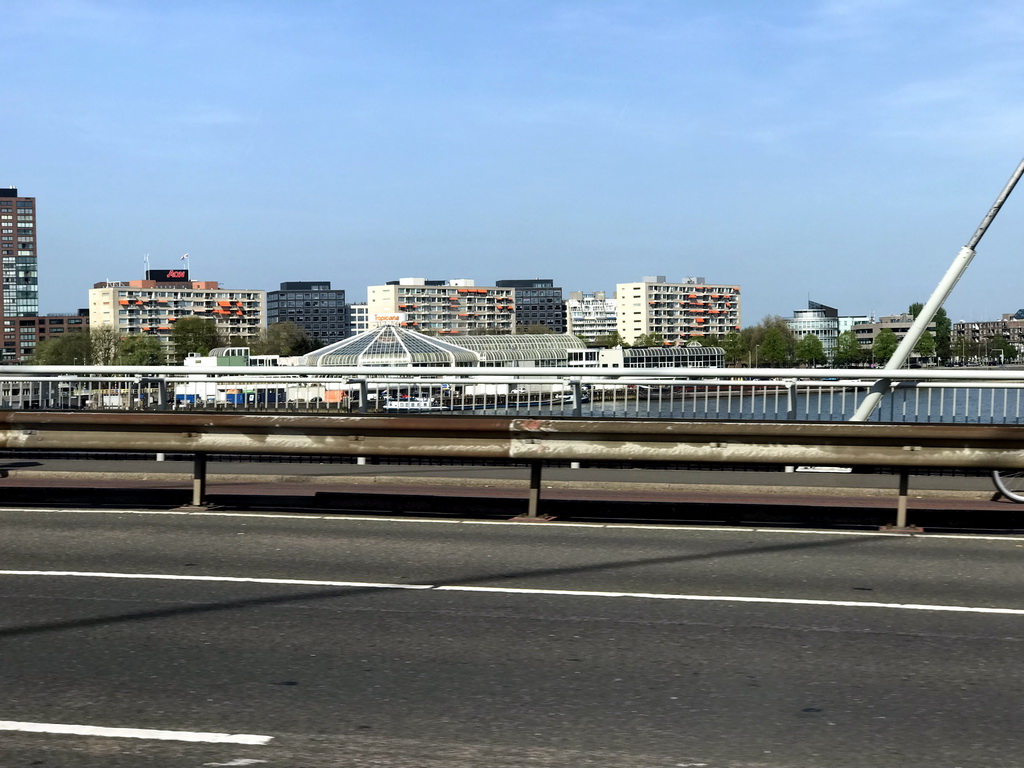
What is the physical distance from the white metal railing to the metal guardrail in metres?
2.12

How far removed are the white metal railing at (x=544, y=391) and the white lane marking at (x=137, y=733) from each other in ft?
27.7

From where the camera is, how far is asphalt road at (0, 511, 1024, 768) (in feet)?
15.3

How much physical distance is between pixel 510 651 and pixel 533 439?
4.56 metres

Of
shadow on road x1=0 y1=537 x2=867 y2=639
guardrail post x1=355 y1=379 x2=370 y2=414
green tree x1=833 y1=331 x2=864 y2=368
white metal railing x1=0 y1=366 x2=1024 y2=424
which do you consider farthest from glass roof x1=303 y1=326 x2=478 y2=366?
shadow on road x1=0 y1=537 x2=867 y2=639

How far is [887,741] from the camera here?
184 inches

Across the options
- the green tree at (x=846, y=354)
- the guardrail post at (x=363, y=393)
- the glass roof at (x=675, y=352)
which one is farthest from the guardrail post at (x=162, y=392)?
the green tree at (x=846, y=354)

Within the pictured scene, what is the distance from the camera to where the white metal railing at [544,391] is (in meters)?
13.7

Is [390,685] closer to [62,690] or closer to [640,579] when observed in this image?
[62,690]

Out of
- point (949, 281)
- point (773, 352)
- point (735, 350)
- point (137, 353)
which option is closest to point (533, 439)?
point (949, 281)

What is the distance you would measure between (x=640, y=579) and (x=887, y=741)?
3471 mm

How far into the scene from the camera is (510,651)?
6.11 meters

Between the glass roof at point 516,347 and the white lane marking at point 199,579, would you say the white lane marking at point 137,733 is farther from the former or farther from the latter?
the glass roof at point 516,347

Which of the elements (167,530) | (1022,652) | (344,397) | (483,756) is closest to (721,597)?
(1022,652)

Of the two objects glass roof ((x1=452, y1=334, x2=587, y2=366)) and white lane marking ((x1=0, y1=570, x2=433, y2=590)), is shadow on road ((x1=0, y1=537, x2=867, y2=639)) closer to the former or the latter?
white lane marking ((x1=0, y1=570, x2=433, y2=590))
